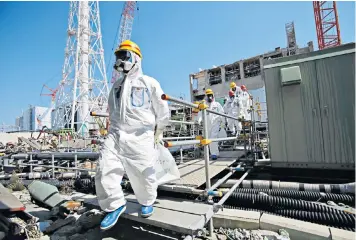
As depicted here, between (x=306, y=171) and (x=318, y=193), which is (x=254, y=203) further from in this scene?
(x=306, y=171)

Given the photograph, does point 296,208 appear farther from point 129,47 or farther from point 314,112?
point 129,47

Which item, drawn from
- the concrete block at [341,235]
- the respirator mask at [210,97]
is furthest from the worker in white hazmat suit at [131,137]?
the respirator mask at [210,97]

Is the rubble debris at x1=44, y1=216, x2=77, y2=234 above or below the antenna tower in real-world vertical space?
below

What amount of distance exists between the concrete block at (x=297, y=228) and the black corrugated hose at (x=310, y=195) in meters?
0.69

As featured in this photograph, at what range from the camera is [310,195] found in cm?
275

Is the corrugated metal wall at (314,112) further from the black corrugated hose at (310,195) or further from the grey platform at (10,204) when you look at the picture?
the grey platform at (10,204)

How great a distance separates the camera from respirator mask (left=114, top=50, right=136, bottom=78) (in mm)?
2219

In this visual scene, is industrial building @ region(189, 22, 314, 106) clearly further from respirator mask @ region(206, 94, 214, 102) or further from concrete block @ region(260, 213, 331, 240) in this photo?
concrete block @ region(260, 213, 331, 240)

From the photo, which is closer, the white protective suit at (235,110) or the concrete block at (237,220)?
the concrete block at (237,220)

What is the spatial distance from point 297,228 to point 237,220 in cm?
61

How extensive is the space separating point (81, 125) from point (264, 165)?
29.0 m

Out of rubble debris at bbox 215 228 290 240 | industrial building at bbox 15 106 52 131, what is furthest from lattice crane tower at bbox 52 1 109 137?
rubble debris at bbox 215 228 290 240

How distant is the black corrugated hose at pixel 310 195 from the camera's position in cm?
259

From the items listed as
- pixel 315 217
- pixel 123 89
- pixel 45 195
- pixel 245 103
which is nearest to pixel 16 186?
pixel 45 195
